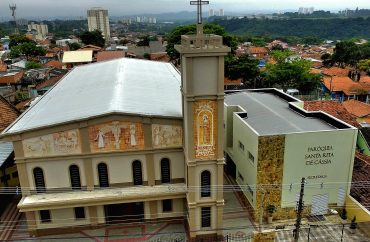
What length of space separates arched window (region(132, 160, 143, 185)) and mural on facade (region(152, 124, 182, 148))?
5.80 feet

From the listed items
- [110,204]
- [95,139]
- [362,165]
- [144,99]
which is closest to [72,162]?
[95,139]

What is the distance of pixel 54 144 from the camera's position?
2278 centimetres

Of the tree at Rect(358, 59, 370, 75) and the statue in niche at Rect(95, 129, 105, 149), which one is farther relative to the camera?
the tree at Rect(358, 59, 370, 75)

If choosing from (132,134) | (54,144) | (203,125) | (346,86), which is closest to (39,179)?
(54,144)

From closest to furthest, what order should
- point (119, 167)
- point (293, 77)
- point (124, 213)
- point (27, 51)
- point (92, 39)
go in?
point (119, 167)
point (124, 213)
point (293, 77)
point (27, 51)
point (92, 39)

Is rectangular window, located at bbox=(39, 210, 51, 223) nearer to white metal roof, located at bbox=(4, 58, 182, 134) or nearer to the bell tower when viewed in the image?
white metal roof, located at bbox=(4, 58, 182, 134)

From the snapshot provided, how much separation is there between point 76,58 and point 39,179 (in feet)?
190

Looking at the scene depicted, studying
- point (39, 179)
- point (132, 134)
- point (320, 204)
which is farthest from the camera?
point (320, 204)

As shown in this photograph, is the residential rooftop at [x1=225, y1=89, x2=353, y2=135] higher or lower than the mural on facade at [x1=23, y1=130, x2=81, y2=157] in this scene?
lower

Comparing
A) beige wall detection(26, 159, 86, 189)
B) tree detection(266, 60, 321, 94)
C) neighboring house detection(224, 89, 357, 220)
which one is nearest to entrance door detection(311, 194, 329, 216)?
neighboring house detection(224, 89, 357, 220)

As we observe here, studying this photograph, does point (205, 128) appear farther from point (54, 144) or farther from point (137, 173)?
point (54, 144)

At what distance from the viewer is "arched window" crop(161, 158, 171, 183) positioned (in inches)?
958

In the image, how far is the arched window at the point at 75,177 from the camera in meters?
23.6

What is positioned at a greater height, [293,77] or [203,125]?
[203,125]
